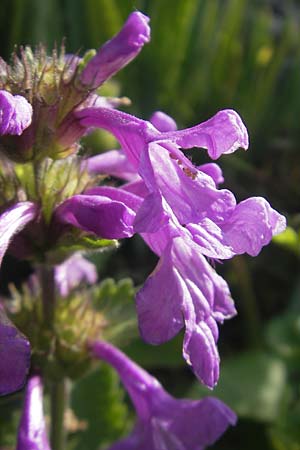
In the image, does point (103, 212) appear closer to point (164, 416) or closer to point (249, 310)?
point (164, 416)

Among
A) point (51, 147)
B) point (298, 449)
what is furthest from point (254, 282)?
point (51, 147)

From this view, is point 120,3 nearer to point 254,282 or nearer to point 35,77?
point 254,282

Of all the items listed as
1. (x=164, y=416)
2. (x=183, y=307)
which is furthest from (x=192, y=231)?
(x=164, y=416)

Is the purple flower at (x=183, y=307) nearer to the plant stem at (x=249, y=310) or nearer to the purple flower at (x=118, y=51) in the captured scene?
the purple flower at (x=118, y=51)

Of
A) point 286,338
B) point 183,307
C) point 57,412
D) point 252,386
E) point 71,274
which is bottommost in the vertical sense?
point 252,386

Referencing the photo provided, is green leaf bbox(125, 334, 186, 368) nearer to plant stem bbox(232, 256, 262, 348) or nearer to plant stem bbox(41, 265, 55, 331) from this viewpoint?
plant stem bbox(232, 256, 262, 348)

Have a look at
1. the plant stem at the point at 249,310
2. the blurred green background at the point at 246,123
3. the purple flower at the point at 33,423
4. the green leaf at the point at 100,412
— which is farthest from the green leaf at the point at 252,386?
the purple flower at the point at 33,423
